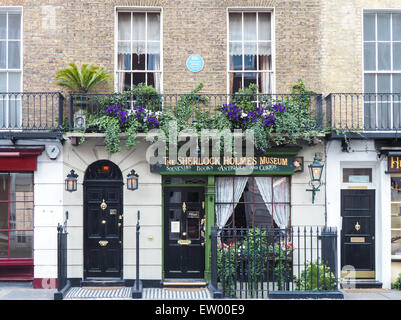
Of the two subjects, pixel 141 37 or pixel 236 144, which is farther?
pixel 141 37

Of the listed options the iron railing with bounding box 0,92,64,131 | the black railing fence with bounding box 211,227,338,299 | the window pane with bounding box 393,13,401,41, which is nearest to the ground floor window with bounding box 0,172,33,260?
the iron railing with bounding box 0,92,64,131

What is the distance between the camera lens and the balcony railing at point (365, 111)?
12109 millimetres

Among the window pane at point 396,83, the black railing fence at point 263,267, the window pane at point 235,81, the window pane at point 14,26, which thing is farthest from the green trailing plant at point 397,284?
the window pane at point 14,26

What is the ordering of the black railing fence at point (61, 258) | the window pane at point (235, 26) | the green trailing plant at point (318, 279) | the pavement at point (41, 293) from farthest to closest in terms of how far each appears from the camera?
the window pane at point (235, 26) < the pavement at point (41, 293) < the black railing fence at point (61, 258) < the green trailing plant at point (318, 279)

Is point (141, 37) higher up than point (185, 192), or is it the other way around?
point (141, 37)

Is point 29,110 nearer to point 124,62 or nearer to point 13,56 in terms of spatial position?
point 13,56

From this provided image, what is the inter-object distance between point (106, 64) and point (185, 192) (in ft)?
12.5

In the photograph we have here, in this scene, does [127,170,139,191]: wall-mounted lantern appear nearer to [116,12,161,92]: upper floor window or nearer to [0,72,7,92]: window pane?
[116,12,161,92]: upper floor window

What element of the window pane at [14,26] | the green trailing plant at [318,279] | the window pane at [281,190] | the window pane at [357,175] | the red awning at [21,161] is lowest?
the green trailing plant at [318,279]

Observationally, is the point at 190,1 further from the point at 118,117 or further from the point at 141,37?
the point at 118,117

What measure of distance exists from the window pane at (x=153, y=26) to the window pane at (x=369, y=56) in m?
5.39

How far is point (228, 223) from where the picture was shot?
484 inches

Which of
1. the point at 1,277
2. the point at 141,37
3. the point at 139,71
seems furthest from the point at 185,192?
the point at 1,277

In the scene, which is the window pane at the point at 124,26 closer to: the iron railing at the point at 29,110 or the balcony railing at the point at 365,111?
the iron railing at the point at 29,110
